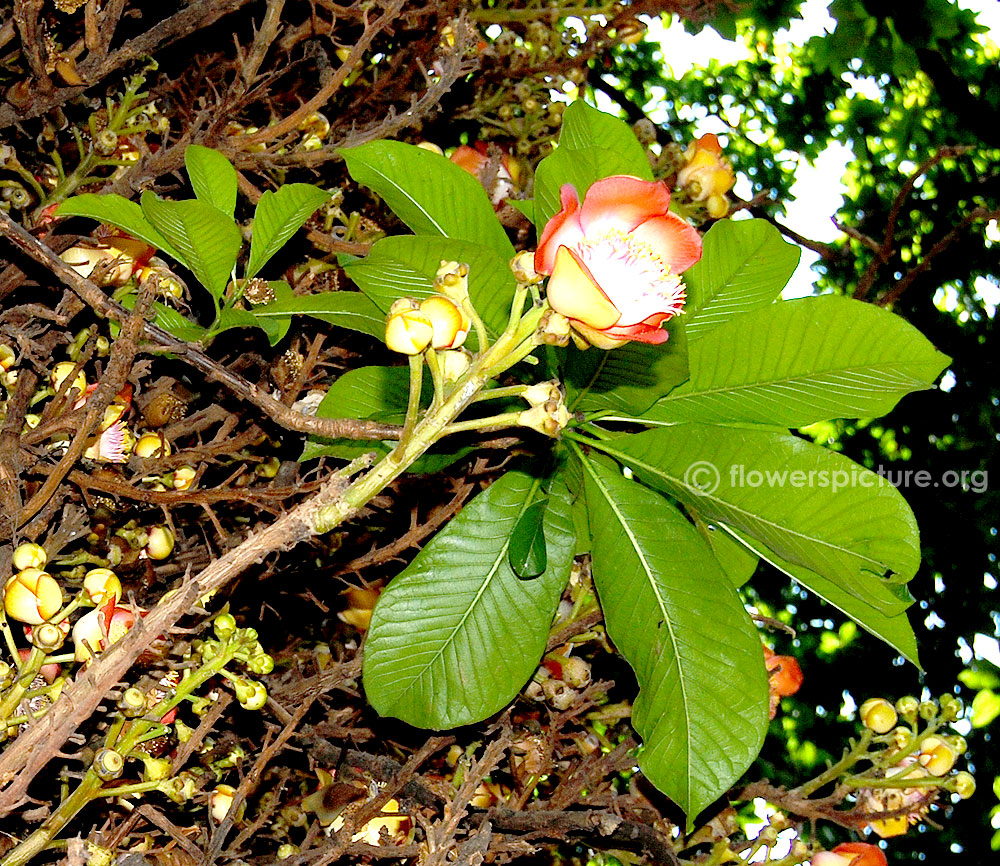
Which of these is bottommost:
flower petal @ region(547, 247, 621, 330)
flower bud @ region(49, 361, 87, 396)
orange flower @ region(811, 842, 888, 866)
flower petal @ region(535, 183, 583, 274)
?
orange flower @ region(811, 842, 888, 866)

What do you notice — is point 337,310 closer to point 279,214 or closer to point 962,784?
point 279,214

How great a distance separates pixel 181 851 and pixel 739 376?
1.96ft

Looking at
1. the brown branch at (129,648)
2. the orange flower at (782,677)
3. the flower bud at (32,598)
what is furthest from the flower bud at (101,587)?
the orange flower at (782,677)

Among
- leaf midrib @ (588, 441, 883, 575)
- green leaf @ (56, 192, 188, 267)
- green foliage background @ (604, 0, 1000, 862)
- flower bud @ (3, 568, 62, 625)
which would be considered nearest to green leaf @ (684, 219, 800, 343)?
leaf midrib @ (588, 441, 883, 575)

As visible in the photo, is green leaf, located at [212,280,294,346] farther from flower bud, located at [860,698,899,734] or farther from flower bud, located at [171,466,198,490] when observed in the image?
flower bud, located at [860,698,899,734]

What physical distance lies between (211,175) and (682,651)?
573mm

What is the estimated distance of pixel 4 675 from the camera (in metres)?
0.60

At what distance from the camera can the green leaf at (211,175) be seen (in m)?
0.80

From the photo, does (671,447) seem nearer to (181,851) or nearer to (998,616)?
(181,851)

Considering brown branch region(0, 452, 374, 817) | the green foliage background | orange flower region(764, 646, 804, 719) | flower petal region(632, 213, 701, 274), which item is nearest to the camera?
brown branch region(0, 452, 374, 817)

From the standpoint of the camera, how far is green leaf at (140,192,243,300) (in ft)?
2.38

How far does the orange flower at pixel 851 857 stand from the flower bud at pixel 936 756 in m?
0.11

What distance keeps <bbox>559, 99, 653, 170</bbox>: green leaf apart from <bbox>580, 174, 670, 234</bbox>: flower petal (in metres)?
0.23

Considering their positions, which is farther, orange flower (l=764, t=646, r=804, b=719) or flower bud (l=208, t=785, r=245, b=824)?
orange flower (l=764, t=646, r=804, b=719)
